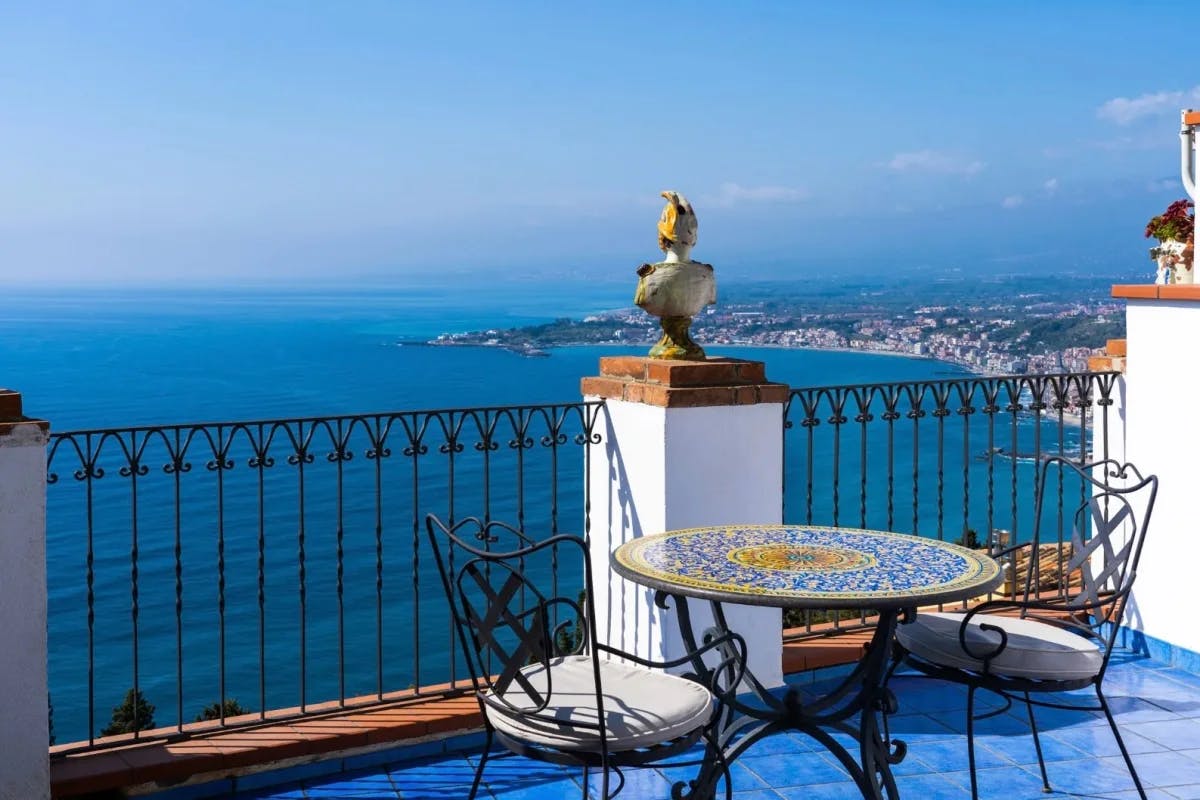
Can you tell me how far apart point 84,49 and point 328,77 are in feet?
53.9

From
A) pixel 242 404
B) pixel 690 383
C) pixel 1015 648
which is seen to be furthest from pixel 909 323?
pixel 1015 648

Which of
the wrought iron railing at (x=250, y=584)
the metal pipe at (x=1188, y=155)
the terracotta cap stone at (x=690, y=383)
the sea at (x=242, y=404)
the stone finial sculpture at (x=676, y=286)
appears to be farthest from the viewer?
the wrought iron railing at (x=250, y=584)

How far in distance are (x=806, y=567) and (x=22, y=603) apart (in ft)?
7.08

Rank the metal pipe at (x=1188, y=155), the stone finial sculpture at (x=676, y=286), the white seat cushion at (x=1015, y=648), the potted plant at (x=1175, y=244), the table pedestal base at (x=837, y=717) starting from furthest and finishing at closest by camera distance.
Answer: the potted plant at (x=1175, y=244), the metal pipe at (x=1188, y=155), the stone finial sculpture at (x=676, y=286), the white seat cushion at (x=1015, y=648), the table pedestal base at (x=837, y=717)

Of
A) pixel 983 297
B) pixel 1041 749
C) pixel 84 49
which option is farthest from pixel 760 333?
pixel 84 49

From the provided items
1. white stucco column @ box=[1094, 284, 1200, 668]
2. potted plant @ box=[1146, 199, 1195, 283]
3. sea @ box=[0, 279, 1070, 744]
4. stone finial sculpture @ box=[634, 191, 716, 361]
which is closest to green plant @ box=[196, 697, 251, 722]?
sea @ box=[0, 279, 1070, 744]

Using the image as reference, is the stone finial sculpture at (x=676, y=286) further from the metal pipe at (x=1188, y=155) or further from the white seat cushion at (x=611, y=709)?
the metal pipe at (x=1188, y=155)

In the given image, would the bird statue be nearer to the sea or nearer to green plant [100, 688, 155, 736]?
the sea

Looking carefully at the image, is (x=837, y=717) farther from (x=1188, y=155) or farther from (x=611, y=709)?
(x=1188, y=155)

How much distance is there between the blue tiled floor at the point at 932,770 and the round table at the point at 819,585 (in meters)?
0.56

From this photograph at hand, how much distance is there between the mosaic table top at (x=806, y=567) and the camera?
8.82 ft

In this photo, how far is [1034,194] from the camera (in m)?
109

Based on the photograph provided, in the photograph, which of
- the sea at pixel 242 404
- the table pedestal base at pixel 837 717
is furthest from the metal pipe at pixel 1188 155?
the table pedestal base at pixel 837 717

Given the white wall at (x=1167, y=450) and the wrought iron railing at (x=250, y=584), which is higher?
the white wall at (x=1167, y=450)
